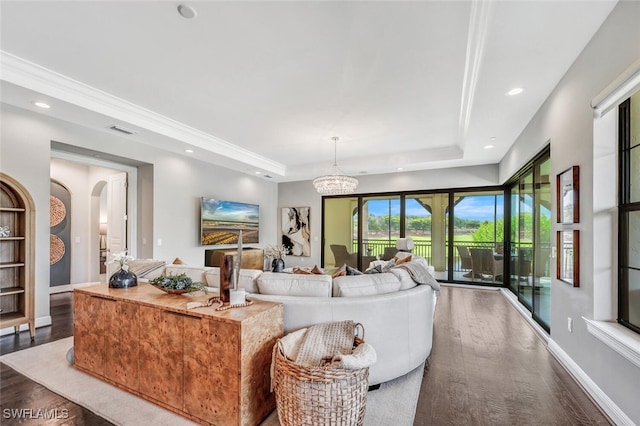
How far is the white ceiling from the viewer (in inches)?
84.7

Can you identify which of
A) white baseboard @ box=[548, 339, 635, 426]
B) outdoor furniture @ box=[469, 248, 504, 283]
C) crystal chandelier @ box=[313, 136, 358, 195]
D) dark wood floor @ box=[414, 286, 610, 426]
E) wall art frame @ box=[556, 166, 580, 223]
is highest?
crystal chandelier @ box=[313, 136, 358, 195]

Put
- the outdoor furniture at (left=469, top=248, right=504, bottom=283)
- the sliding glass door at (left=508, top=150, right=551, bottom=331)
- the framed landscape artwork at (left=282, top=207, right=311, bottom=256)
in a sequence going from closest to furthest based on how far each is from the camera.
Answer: the sliding glass door at (left=508, top=150, right=551, bottom=331) → the outdoor furniture at (left=469, top=248, right=504, bottom=283) → the framed landscape artwork at (left=282, top=207, right=311, bottom=256)

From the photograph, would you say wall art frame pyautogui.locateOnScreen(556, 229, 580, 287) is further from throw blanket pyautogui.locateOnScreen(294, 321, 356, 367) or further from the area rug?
throw blanket pyautogui.locateOnScreen(294, 321, 356, 367)

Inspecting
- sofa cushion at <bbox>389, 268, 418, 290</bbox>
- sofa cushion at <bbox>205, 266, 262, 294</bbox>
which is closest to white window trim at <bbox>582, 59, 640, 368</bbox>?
sofa cushion at <bbox>389, 268, 418, 290</bbox>

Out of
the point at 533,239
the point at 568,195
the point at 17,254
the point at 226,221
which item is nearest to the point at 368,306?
the point at 568,195

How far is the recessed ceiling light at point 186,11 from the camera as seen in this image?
212cm

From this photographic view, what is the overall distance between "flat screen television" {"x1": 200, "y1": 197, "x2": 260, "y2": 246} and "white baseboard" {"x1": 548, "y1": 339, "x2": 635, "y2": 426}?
5696 mm

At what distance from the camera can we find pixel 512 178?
5402 millimetres

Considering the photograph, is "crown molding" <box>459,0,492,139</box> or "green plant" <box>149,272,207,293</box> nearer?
"crown molding" <box>459,0,492,139</box>

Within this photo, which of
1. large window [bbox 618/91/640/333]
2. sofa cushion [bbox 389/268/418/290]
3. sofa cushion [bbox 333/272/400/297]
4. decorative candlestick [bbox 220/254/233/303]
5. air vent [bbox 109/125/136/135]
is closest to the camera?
large window [bbox 618/91/640/333]

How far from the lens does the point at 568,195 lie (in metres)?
2.65

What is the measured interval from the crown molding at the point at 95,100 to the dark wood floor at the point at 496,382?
4.57m

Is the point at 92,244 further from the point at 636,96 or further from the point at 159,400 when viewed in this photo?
the point at 636,96

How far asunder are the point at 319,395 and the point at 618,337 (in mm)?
1895
